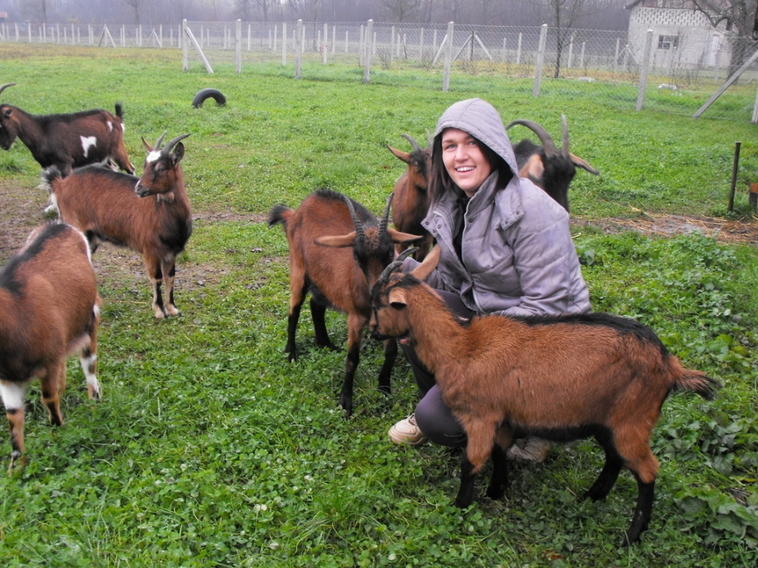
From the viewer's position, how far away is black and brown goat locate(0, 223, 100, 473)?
313cm

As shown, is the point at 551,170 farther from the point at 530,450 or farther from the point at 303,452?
the point at 303,452

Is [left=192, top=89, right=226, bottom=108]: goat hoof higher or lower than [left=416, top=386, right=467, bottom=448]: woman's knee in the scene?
higher

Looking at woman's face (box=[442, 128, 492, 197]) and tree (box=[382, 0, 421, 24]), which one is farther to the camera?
tree (box=[382, 0, 421, 24])

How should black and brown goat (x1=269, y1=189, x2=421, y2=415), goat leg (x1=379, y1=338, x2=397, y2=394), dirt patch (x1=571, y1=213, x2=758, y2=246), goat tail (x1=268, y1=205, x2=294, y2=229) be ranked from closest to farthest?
1. black and brown goat (x1=269, y1=189, x2=421, y2=415)
2. goat leg (x1=379, y1=338, x2=397, y2=394)
3. goat tail (x1=268, y1=205, x2=294, y2=229)
4. dirt patch (x1=571, y1=213, x2=758, y2=246)

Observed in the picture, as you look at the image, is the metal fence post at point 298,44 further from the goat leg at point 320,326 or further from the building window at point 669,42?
the building window at point 669,42

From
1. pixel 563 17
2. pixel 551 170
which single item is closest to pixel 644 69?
pixel 551 170

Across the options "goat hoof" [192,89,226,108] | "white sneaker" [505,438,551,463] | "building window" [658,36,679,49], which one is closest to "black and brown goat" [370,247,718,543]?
"white sneaker" [505,438,551,463]

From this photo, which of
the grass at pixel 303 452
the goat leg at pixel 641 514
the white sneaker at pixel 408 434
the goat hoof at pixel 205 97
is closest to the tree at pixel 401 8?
the goat hoof at pixel 205 97

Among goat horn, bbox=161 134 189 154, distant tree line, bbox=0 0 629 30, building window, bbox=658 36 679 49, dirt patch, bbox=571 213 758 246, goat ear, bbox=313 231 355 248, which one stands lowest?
dirt patch, bbox=571 213 758 246

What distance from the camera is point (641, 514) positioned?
8.88 feet

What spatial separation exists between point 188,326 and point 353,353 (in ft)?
5.00

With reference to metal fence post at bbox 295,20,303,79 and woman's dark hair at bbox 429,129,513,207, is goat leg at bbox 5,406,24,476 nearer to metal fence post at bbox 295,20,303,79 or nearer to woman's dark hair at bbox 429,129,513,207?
woman's dark hair at bbox 429,129,513,207

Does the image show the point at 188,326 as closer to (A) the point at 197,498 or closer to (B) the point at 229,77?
(A) the point at 197,498

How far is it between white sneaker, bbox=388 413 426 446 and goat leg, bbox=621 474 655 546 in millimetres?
1079
